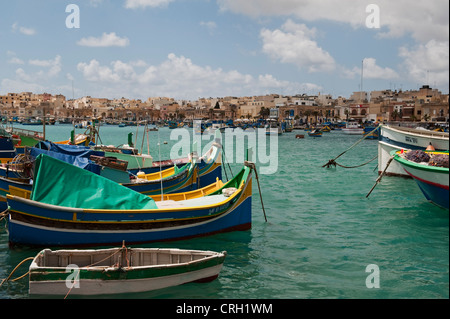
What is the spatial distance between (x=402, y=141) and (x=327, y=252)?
1445 cm

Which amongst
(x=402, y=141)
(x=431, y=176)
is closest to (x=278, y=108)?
(x=402, y=141)

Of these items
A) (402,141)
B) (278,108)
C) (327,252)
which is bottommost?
(327,252)

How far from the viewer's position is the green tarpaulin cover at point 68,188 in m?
10.9

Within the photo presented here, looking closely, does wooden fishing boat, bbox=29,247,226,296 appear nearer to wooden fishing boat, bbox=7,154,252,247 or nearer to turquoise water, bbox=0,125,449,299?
turquoise water, bbox=0,125,449,299

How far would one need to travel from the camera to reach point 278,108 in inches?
5340

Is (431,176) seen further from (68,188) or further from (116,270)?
(68,188)

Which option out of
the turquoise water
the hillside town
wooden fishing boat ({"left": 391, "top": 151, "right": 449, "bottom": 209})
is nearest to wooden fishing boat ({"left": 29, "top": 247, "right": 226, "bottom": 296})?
the turquoise water

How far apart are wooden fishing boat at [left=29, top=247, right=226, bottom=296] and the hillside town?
89716 millimetres

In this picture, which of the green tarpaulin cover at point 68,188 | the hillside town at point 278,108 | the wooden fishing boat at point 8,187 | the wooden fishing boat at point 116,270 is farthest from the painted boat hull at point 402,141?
the hillside town at point 278,108

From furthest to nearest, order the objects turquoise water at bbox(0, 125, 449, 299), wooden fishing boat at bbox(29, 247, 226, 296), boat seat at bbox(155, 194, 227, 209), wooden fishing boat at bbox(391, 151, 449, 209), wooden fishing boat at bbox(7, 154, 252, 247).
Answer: wooden fishing boat at bbox(391, 151, 449, 209)
boat seat at bbox(155, 194, 227, 209)
wooden fishing boat at bbox(7, 154, 252, 247)
turquoise water at bbox(0, 125, 449, 299)
wooden fishing boat at bbox(29, 247, 226, 296)

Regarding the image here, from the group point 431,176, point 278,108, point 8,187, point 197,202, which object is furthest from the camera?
point 278,108

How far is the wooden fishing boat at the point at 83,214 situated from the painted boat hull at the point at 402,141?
1424 centimetres

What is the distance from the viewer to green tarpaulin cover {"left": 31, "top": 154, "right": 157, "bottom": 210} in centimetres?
1086

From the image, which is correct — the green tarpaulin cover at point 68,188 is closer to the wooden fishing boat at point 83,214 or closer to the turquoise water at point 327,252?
the wooden fishing boat at point 83,214
